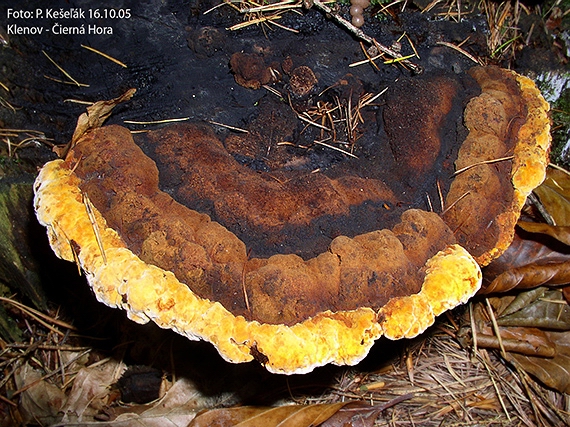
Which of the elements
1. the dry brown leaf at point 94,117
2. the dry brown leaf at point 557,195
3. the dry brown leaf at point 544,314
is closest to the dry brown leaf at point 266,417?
the dry brown leaf at point 544,314

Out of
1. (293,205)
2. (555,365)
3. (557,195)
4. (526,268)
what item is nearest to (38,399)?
(293,205)

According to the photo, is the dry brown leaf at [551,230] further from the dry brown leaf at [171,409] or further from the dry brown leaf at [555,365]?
the dry brown leaf at [171,409]

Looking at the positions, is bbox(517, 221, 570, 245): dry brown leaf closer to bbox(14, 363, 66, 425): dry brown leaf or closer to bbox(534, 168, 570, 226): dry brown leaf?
bbox(534, 168, 570, 226): dry brown leaf

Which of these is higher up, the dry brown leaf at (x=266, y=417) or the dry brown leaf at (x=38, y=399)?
the dry brown leaf at (x=266, y=417)

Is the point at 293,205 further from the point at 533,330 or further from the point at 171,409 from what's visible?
the point at 533,330

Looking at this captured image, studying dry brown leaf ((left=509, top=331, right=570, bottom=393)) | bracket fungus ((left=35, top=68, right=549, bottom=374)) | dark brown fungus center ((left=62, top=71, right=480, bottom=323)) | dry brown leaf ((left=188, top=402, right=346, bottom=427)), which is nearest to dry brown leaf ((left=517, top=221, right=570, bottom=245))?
dry brown leaf ((left=509, top=331, right=570, bottom=393))

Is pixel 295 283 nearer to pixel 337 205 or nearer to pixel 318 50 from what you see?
pixel 337 205
